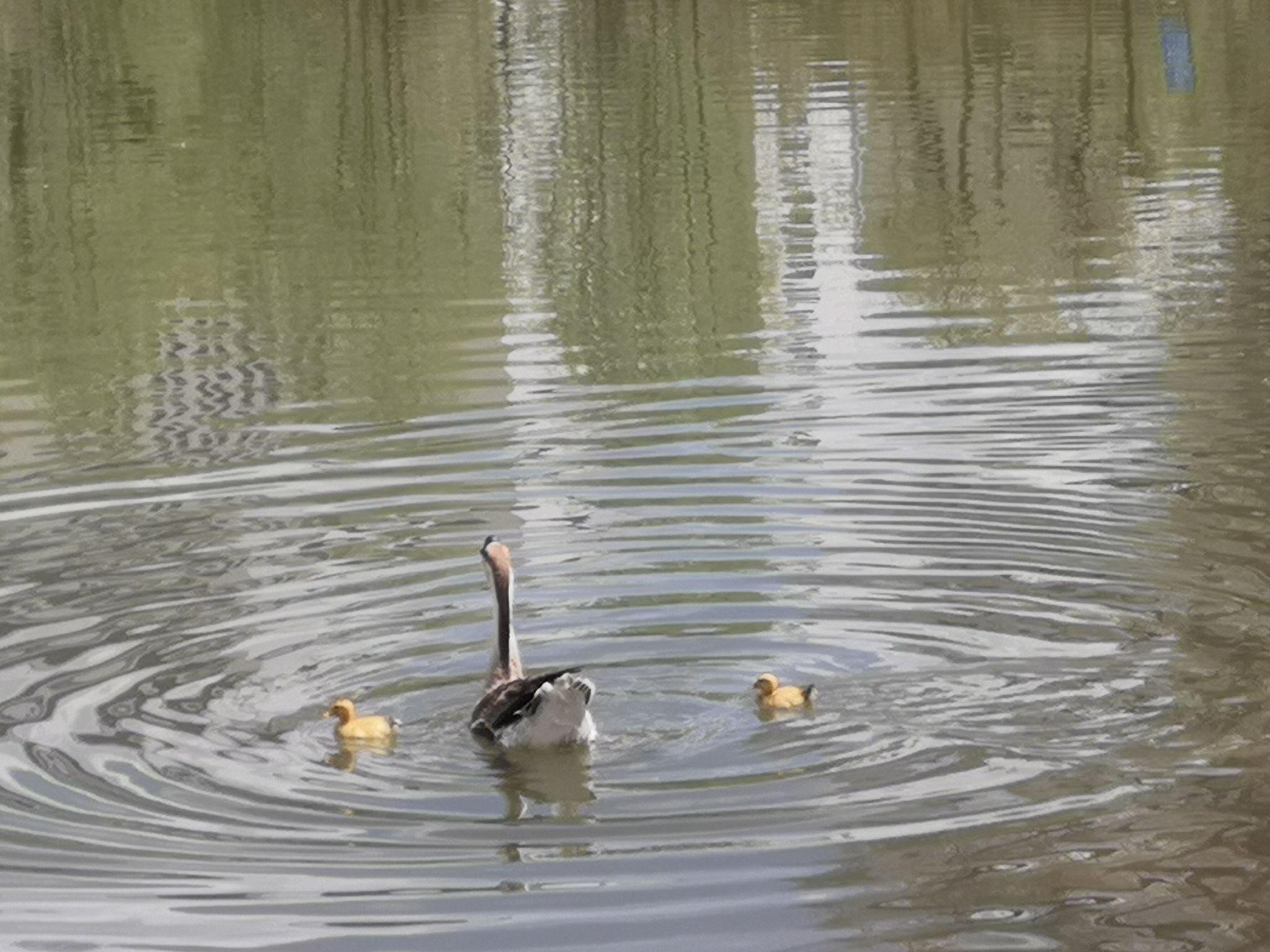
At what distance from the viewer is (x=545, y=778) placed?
9.62 metres

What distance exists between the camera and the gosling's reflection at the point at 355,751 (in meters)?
9.70

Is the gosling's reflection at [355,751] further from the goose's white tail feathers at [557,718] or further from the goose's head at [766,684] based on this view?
the goose's head at [766,684]

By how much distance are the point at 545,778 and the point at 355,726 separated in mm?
793

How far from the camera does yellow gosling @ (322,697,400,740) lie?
32.4 ft

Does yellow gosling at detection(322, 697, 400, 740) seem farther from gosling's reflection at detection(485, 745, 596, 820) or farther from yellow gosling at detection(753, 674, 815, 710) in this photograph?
yellow gosling at detection(753, 674, 815, 710)

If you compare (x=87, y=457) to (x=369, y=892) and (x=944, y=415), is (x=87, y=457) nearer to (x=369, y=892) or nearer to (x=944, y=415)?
(x=944, y=415)

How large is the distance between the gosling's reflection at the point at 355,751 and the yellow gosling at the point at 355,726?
0.04 ft

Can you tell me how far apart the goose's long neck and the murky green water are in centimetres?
34

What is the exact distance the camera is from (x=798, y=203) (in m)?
26.9

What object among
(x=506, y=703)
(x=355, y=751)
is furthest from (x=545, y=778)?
(x=355, y=751)

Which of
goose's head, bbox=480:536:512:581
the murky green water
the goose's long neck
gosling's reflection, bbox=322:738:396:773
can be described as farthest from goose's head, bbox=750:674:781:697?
gosling's reflection, bbox=322:738:396:773

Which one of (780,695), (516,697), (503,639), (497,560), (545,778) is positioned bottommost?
(545,778)

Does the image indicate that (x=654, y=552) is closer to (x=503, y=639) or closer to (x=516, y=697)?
→ (x=503, y=639)

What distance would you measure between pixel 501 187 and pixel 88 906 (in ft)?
68.2
